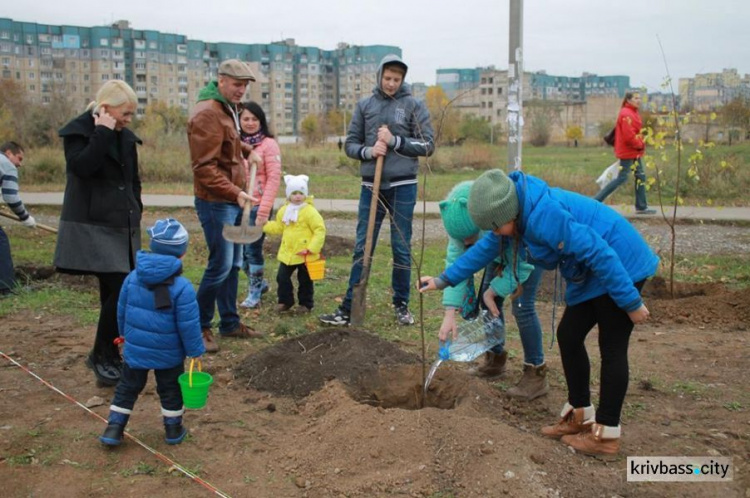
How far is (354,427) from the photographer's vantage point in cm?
372

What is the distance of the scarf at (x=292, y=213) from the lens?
21.1ft

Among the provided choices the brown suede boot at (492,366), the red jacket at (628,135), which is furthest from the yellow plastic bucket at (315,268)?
the red jacket at (628,135)

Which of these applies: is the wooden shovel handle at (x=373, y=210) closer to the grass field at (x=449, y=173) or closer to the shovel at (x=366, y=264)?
the shovel at (x=366, y=264)

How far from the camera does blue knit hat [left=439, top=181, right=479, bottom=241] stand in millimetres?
4340

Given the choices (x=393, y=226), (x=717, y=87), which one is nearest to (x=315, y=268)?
(x=393, y=226)

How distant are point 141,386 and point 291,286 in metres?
A: 2.89

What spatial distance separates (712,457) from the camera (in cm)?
362

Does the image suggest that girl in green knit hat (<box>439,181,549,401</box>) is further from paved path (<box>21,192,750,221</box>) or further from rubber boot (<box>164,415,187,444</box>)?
paved path (<box>21,192,750,221</box>)

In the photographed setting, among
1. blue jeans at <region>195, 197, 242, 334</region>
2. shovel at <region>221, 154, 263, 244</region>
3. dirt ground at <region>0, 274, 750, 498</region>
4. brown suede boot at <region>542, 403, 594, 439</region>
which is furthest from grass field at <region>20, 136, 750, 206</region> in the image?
brown suede boot at <region>542, 403, 594, 439</region>

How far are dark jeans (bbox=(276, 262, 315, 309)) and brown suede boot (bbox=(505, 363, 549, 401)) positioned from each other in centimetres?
260

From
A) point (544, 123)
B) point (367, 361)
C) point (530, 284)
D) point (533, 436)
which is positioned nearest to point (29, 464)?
point (367, 361)

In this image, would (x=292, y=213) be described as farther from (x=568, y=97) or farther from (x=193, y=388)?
(x=568, y=97)

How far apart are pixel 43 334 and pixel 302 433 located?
2963 millimetres

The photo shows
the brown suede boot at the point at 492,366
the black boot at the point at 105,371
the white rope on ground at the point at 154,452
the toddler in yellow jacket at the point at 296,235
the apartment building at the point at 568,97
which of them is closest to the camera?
the white rope on ground at the point at 154,452
